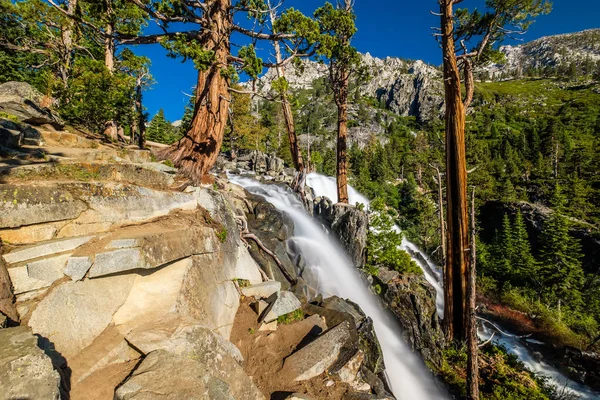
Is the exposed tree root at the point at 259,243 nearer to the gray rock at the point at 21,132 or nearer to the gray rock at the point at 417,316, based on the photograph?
the gray rock at the point at 21,132

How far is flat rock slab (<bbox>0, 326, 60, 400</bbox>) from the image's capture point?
2320 millimetres

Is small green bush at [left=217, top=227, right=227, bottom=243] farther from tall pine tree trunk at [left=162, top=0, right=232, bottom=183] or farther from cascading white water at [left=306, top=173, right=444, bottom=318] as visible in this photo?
cascading white water at [left=306, top=173, right=444, bottom=318]

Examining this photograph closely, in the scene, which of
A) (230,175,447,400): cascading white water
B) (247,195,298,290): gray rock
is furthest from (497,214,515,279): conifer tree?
(247,195,298,290): gray rock

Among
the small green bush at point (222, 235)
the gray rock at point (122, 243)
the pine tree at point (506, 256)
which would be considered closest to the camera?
the gray rock at point (122, 243)

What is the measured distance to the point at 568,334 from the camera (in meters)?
21.1

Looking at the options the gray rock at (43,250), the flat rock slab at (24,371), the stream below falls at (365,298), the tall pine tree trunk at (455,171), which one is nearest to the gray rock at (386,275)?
the stream below falls at (365,298)

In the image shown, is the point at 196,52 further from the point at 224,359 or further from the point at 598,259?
the point at 598,259

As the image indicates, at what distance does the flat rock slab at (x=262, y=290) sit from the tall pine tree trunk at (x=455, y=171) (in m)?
8.08

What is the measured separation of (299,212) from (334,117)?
113 metres

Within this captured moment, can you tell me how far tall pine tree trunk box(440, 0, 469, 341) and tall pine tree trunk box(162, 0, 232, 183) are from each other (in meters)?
8.81

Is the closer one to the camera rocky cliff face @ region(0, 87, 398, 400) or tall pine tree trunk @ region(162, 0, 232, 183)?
rocky cliff face @ region(0, 87, 398, 400)

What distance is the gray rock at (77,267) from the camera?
152 inches

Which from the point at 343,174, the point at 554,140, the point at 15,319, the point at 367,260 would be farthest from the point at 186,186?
the point at 554,140

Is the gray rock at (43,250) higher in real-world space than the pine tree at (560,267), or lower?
higher
